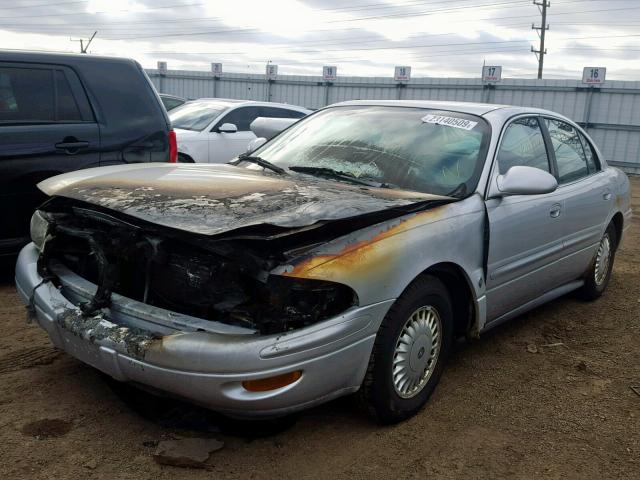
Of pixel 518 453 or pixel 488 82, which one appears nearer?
pixel 518 453

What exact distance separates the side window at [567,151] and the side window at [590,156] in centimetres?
7

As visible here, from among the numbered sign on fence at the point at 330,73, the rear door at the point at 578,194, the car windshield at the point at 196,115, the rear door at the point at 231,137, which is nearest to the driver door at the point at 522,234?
the rear door at the point at 578,194

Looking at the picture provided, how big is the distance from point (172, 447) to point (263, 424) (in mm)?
431

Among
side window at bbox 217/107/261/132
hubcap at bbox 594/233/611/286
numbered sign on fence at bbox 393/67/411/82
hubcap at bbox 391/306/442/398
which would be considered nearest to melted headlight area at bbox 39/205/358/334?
hubcap at bbox 391/306/442/398

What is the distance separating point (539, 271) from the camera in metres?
4.05

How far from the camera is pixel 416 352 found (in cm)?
305

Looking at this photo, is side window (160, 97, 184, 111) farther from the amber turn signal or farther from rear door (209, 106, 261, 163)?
the amber turn signal

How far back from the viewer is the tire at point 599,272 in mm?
5094

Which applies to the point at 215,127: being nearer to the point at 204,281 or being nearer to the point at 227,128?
the point at 227,128

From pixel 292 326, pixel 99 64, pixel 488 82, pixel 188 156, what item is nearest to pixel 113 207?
pixel 292 326

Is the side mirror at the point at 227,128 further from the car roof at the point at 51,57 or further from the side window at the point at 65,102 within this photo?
the side window at the point at 65,102

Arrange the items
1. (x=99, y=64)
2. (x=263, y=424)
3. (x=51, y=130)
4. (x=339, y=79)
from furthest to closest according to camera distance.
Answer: (x=339, y=79)
(x=99, y=64)
(x=51, y=130)
(x=263, y=424)

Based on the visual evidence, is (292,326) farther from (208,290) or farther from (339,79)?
(339,79)

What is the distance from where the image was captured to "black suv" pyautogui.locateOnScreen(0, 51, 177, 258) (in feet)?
15.2
